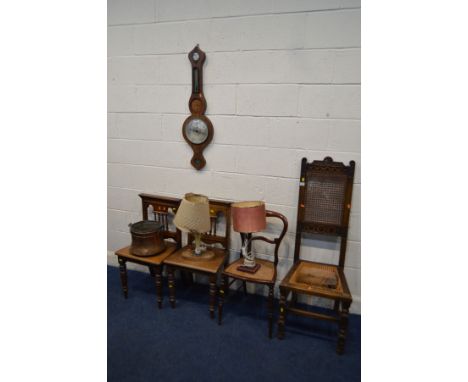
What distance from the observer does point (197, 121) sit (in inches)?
91.3

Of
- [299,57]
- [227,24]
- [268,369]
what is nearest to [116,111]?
[227,24]

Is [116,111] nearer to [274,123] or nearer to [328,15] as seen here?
[274,123]

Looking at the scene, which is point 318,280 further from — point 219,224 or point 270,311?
point 219,224

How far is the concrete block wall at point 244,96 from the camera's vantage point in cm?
197

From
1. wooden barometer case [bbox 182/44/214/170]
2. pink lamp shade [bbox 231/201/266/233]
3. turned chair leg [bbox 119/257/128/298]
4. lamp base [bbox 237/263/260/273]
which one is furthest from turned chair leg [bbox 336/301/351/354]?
turned chair leg [bbox 119/257/128/298]

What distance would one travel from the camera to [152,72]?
7.83ft

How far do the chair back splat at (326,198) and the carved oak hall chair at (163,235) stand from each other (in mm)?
1023

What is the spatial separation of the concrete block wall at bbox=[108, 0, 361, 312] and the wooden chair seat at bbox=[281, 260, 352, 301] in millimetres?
168

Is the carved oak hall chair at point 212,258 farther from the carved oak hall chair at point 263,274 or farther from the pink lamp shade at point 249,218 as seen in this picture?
the pink lamp shade at point 249,218

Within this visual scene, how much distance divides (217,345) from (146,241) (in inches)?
35.8

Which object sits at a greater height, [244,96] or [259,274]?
[244,96]

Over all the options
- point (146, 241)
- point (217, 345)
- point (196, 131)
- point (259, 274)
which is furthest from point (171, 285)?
point (196, 131)

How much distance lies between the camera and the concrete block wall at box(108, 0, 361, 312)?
77.6 inches

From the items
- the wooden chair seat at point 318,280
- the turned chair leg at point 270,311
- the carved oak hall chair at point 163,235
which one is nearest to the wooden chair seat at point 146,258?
the carved oak hall chair at point 163,235
